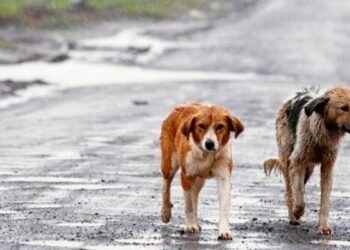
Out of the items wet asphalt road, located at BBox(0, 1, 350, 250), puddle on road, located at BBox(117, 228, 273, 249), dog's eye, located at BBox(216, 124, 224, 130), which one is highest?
dog's eye, located at BBox(216, 124, 224, 130)

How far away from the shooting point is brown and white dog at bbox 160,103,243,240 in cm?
1064

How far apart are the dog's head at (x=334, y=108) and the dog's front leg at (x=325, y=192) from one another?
1.20ft

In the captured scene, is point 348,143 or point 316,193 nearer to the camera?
point 316,193

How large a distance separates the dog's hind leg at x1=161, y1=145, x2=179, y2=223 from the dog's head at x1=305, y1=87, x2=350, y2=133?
4.03 feet

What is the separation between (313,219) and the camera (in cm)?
1240

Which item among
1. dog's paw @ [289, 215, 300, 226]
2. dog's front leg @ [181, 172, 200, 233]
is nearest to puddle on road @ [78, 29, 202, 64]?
dog's paw @ [289, 215, 300, 226]

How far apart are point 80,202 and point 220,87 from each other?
708 inches

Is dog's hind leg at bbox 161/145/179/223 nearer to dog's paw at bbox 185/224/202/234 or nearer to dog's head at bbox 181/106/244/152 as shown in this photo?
dog's paw at bbox 185/224/202/234

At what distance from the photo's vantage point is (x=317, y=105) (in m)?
Result: 11.6

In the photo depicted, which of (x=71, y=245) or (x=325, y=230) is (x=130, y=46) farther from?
(x=71, y=245)

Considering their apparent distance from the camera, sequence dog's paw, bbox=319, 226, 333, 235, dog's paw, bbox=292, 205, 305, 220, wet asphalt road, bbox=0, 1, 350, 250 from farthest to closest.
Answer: dog's paw, bbox=292, 205, 305, 220 < dog's paw, bbox=319, 226, 333, 235 < wet asphalt road, bbox=0, 1, 350, 250

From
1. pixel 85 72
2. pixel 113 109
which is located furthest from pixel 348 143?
pixel 85 72

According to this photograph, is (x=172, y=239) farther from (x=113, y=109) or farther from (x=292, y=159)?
(x=113, y=109)

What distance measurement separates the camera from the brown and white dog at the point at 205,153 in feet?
34.9
